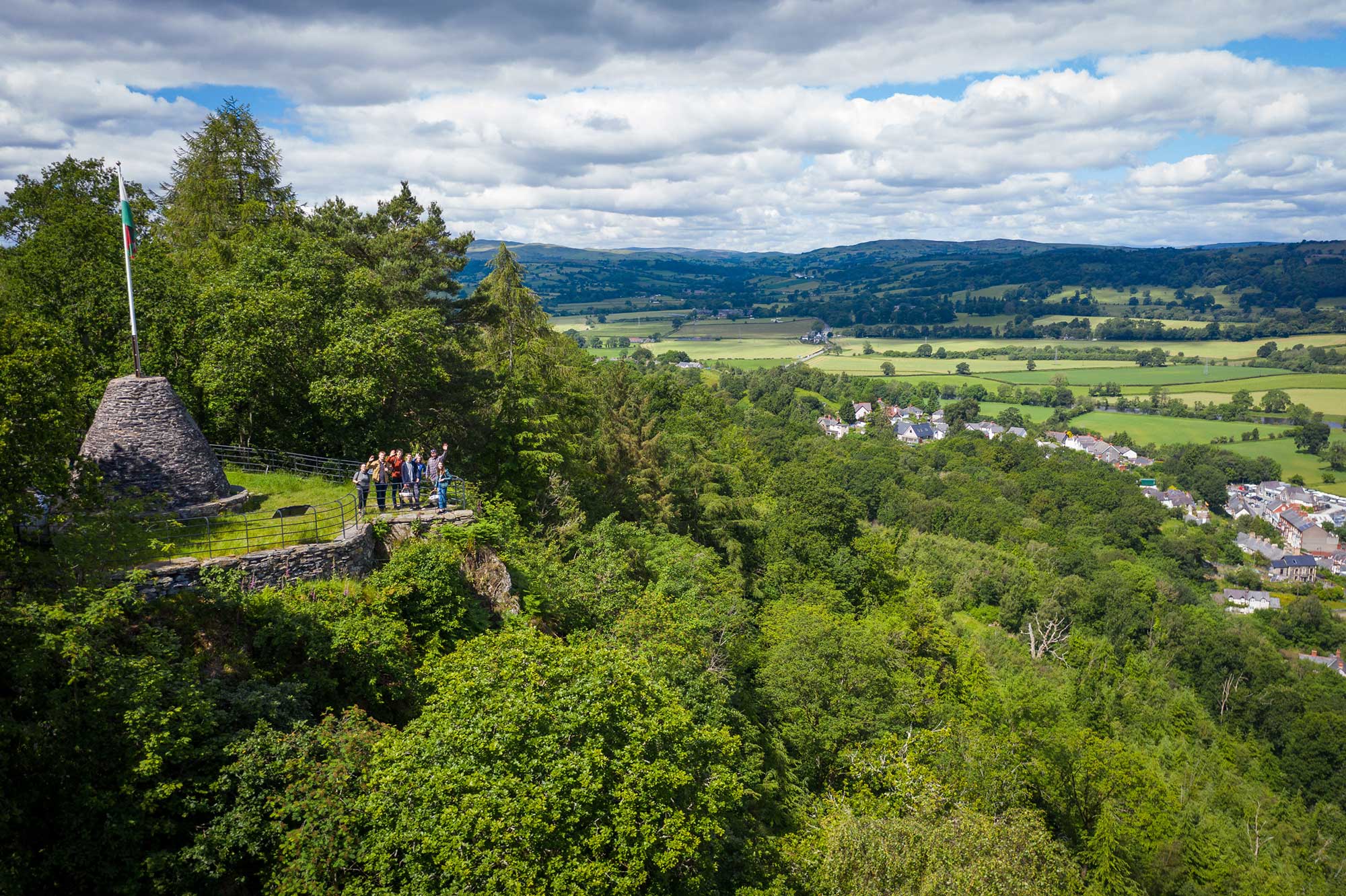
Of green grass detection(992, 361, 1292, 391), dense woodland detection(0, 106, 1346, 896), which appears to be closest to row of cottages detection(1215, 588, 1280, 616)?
dense woodland detection(0, 106, 1346, 896)

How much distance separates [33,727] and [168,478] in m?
9.35

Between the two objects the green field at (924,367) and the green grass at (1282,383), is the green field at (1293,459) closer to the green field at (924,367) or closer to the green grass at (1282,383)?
the green grass at (1282,383)

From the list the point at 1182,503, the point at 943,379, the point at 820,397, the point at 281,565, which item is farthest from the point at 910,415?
the point at 281,565

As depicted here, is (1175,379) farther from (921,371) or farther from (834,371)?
(834,371)

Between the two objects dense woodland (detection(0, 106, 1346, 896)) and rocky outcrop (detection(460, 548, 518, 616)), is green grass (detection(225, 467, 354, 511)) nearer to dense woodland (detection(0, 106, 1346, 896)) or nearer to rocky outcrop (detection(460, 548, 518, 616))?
dense woodland (detection(0, 106, 1346, 896))

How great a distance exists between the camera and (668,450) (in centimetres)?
4775

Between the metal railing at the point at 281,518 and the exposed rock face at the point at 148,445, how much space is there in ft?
3.49

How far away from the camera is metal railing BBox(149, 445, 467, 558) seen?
1698 centimetres

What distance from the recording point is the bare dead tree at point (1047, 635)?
195 feet

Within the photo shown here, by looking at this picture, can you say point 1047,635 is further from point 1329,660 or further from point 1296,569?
point 1296,569

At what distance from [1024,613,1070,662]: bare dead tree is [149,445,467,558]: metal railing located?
176ft

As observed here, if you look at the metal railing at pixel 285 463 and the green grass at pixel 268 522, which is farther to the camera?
the metal railing at pixel 285 463

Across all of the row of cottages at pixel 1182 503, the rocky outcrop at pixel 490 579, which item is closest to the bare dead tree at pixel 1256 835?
the rocky outcrop at pixel 490 579

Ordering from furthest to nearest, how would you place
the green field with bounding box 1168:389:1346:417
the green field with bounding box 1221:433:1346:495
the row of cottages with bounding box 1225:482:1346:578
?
the green field with bounding box 1168:389:1346:417 < the green field with bounding box 1221:433:1346:495 < the row of cottages with bounding box 1225:482:1346:578
